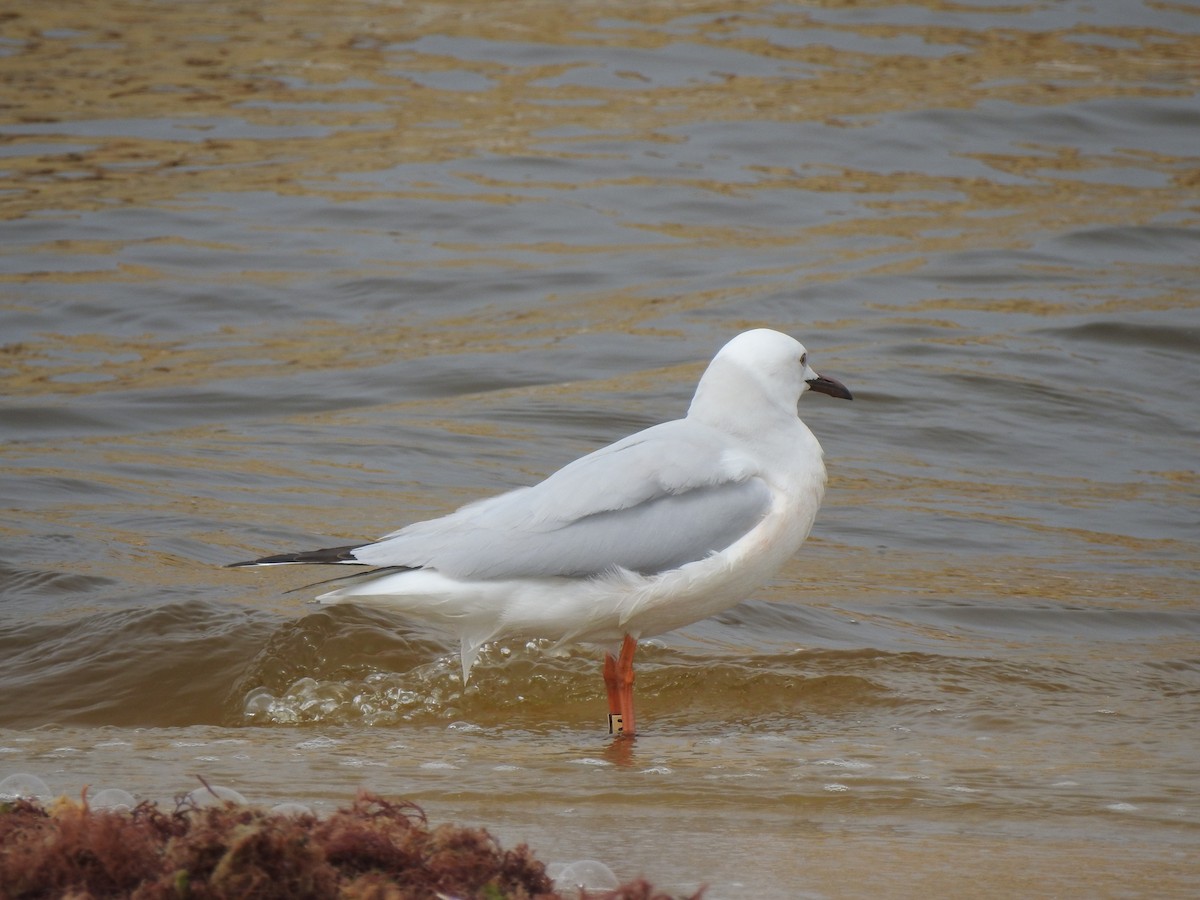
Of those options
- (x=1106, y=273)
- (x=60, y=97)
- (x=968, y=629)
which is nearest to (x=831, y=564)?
(x=968, y=629)

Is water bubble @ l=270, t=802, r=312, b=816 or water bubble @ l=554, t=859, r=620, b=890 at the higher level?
water bubble @ l=270, t=802, r=312, b=816

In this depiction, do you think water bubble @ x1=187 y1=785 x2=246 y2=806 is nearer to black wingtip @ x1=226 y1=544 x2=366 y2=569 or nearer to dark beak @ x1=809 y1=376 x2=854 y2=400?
black wingtip @ x1=226 y1=544 x2=366 y2=569

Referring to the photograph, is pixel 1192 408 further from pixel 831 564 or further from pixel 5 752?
pixel 5 752

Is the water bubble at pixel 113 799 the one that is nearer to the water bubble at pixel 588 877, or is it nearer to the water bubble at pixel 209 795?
the water bubble at pixel 209 795

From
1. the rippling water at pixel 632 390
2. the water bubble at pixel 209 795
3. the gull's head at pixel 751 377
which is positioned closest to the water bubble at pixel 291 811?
the water bubble at pixel 209 795

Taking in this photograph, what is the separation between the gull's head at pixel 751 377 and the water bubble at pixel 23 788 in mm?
2551

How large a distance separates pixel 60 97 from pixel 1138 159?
11125 millimetres

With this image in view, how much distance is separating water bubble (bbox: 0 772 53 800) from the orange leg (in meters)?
2.02

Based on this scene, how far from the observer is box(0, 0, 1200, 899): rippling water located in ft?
15.8

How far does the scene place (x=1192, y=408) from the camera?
11.2 meters

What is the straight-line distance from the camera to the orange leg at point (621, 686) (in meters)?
5.61

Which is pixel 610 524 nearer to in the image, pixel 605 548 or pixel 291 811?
pixel 605 548

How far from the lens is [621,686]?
565 cm

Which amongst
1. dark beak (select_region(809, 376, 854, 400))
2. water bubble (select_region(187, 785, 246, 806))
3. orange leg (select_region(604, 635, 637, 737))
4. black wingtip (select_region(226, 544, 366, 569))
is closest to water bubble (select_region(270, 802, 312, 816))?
water bubble (select_region(187, 785, 246, 806))
